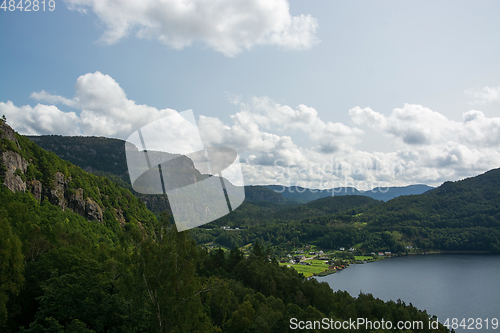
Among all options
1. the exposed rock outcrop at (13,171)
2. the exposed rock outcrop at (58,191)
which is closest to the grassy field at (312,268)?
the exposed rock outcrop at (58,191)

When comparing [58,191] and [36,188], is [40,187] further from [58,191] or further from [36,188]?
[58,191]

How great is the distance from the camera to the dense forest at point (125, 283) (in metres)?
8.90

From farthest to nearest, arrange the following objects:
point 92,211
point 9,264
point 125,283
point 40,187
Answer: point 92,211
point 40,187
point 9,264
point 125,283

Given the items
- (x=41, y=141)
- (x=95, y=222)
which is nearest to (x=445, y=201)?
(x=95, y=222)

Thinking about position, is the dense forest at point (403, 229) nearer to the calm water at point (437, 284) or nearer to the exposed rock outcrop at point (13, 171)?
the calm water at point (437, 284)

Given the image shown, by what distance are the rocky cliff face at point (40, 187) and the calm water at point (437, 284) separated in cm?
5659

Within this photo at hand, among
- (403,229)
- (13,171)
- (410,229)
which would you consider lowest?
(403,229)

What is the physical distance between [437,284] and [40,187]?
8577 cm

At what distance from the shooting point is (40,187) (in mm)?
48281

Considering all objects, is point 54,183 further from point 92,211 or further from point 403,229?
point 403,229

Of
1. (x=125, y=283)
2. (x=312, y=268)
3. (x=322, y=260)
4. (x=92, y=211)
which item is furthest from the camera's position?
(x=322, y=260)

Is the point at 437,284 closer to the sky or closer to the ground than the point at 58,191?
closer to the ground

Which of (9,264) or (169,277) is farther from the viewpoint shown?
(9,264)

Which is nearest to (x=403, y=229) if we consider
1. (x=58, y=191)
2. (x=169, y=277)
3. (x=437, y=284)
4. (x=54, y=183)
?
(x=437, y=284)
